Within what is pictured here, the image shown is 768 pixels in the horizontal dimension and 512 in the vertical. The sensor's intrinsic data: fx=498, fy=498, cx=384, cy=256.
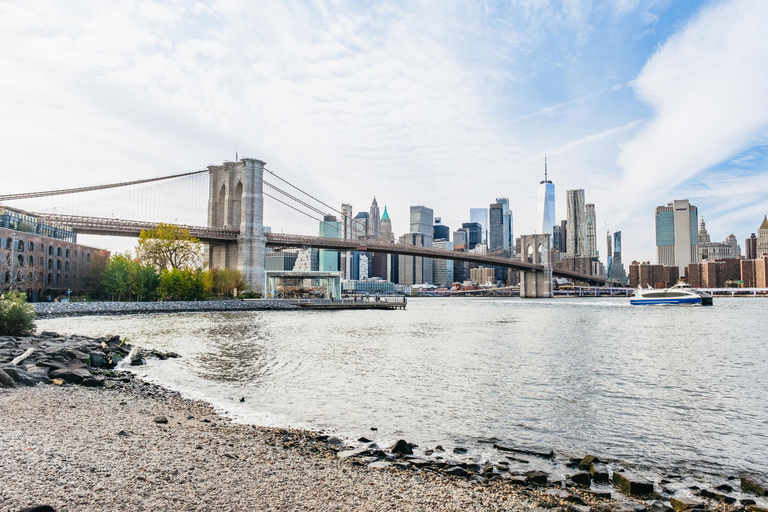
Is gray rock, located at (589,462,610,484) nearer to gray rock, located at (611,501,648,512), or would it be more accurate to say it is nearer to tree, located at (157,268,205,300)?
gray rock, located at (611,501,648,512)

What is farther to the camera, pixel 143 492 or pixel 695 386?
pixel 695 386

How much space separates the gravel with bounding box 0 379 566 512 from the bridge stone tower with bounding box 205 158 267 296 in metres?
54.8

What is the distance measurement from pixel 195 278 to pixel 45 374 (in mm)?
43674

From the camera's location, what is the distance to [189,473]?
5.48 m

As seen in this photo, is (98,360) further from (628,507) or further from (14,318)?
(628,507)

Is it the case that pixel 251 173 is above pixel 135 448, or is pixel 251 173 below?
above

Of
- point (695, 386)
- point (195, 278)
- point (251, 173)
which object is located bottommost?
point (695, 386)

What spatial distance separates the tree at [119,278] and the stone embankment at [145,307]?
3583 millimetres

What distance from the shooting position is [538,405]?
10.5 metres

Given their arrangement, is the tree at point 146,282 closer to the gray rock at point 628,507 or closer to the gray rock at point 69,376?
→ the gray rock at point 69,376

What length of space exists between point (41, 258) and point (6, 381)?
140 feet

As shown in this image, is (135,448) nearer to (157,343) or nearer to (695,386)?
(695,386)

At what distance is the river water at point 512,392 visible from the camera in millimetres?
8016

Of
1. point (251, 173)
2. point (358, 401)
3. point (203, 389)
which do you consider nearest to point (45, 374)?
point (203, 389)
